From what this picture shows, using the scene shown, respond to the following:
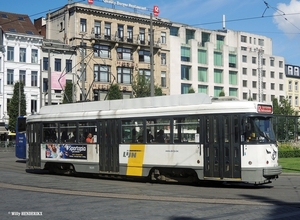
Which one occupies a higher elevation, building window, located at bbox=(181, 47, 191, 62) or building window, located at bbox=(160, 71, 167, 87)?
building window, located at bbox=(181, 47, 191, 62)

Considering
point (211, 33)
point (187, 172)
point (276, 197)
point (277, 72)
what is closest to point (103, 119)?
point (187, 172)

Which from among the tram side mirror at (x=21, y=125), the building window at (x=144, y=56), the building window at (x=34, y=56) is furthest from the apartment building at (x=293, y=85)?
the tram side mirror at (x=21, y=125)

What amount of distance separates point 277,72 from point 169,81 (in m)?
28.2

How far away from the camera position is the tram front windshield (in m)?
16.0

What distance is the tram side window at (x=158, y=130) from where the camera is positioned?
17625 mm

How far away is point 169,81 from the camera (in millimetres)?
74625

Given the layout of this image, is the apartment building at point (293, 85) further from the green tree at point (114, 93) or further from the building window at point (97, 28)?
the building window at point (97, 28)

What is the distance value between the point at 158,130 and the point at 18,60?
47746mm

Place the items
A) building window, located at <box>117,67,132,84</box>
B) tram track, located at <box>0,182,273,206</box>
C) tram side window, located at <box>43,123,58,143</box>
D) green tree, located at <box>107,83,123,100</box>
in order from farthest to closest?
building window, located at <box>117,67,132,84</box> → green tree, located at <box>107,83,123,100</box> → tram side window, located at <box>43,123,58,143</box> → tram track, located at <box>0,182,273,206</box>

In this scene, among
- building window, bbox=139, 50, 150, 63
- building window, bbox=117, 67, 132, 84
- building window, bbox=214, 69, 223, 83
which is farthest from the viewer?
building window, bbox=214, 69, 223, 83

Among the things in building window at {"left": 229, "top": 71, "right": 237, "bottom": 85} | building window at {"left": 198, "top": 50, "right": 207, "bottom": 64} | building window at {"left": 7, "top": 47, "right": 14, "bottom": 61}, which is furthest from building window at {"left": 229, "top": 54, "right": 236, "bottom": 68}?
building window at {"left": 7, "top": 47, "right": 14, "bottom": 61}

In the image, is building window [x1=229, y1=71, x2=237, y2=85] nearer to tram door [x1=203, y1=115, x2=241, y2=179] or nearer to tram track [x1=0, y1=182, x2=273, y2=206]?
tram door [x1=203, y1=115, x2=241, y2=179]

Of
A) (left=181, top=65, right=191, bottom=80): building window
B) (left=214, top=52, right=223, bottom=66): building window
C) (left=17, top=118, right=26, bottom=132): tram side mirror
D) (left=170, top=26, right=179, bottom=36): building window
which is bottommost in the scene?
(left=17, top=118, right=26, bottom=132): tram side mirror

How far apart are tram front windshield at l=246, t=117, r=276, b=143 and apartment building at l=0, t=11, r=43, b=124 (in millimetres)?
48660
